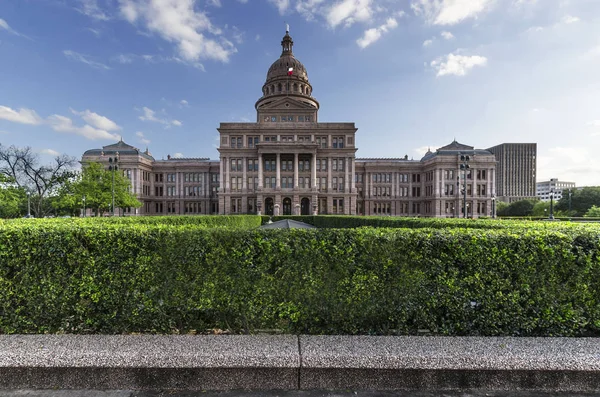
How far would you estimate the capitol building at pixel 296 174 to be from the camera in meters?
52.2

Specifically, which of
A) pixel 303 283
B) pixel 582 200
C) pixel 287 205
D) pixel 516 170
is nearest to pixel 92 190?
pixel 287 205

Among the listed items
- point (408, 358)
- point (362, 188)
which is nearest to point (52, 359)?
point (408, 358)

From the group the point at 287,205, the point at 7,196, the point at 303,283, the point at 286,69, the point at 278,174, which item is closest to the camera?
the point at 303,283

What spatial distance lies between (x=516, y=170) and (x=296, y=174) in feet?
467

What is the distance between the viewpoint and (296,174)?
51500mm

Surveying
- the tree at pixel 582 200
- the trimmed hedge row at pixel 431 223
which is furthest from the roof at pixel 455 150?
the trimmed hedge row at pixel 431 223

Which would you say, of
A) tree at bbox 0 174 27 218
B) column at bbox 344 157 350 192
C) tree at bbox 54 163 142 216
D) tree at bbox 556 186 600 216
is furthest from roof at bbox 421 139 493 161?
tree at bbox 0 174 27 218

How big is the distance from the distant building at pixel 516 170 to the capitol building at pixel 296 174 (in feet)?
340

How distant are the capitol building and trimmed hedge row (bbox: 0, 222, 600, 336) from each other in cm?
4620

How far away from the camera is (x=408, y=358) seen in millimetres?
3184

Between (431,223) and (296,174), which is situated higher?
(296,174)

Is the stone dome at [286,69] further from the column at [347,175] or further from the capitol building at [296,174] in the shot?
the column at [347,175]

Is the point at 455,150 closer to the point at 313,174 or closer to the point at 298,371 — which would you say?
the point at 313,174

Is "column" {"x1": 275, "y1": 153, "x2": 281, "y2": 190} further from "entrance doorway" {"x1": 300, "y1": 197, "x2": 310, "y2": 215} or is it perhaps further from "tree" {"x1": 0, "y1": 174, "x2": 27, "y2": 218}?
"tree" {"x1": 0, "y1": 174, "x2": 27, "y2": 218}
